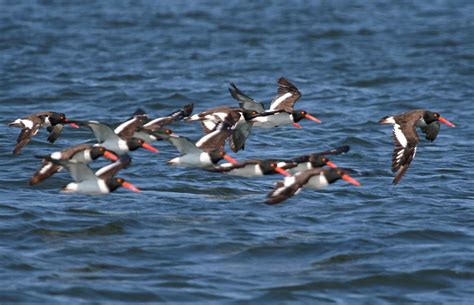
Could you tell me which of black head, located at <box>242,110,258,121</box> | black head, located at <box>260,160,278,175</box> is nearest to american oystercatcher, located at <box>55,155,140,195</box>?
black head, located at <box>260,160,278,175</box>

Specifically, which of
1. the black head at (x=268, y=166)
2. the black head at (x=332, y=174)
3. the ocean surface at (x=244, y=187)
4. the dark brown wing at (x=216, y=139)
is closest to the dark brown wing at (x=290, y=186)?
the black head at (x=332, y=174)

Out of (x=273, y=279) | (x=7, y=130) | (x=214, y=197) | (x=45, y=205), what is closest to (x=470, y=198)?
(x=214, y=197)

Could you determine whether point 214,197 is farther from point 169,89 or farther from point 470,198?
point 169,89

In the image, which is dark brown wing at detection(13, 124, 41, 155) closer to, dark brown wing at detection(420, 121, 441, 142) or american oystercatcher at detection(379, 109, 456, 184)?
american oystercatcher at detection(379, 109, 456, 184)

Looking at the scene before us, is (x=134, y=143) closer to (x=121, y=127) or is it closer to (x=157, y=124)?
(x=121, y=127)

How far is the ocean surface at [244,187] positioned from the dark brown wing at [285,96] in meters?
1.35

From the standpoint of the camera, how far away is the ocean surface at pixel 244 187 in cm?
1185

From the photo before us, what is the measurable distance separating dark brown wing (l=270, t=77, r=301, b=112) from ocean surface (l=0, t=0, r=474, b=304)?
1.35 meters

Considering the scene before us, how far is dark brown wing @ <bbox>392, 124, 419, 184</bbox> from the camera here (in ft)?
49.8

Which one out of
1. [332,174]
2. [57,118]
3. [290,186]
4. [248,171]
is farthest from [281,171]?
A: [57,118]

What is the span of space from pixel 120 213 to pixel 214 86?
12.4m

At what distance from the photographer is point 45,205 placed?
14742 millimetres

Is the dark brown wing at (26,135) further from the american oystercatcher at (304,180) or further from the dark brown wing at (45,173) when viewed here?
the american oystercatcher at (304,180)

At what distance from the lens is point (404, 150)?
15234mm
